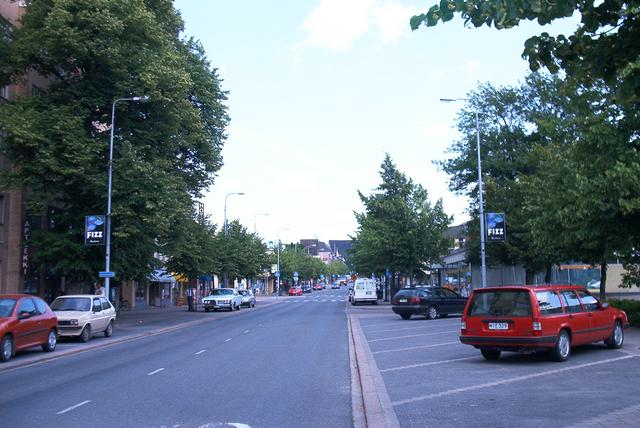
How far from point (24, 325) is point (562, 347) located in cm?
1298

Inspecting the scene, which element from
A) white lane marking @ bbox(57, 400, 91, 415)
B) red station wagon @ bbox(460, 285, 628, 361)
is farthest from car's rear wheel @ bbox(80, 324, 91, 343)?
red station wagon @ bbox(460, 285, 628, 361)

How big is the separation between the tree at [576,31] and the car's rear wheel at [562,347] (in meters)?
8.12

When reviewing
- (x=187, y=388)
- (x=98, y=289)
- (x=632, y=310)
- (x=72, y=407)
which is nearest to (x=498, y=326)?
(x=187, y=388)

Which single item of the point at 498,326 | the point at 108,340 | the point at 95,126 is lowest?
the point at 108,340

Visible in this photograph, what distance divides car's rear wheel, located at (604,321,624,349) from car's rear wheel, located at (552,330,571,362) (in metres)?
2.16

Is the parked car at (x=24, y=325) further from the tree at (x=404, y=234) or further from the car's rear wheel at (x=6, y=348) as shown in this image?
the tree at (x=404, y=234)

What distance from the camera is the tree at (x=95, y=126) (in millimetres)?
26891

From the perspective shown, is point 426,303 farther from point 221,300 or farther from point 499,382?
point 221,300

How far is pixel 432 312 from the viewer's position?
99.0 feet

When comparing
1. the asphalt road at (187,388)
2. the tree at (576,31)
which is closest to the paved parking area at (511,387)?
the asphalt road at (187,388)

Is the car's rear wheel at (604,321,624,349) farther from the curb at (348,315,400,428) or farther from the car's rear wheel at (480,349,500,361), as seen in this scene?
the curb at (348,315,400,428)

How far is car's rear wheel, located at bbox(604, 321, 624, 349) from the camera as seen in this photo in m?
14.9

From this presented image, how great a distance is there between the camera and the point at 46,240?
1113 inches

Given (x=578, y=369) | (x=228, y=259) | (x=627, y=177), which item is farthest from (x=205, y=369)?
(x=228, y=259)
